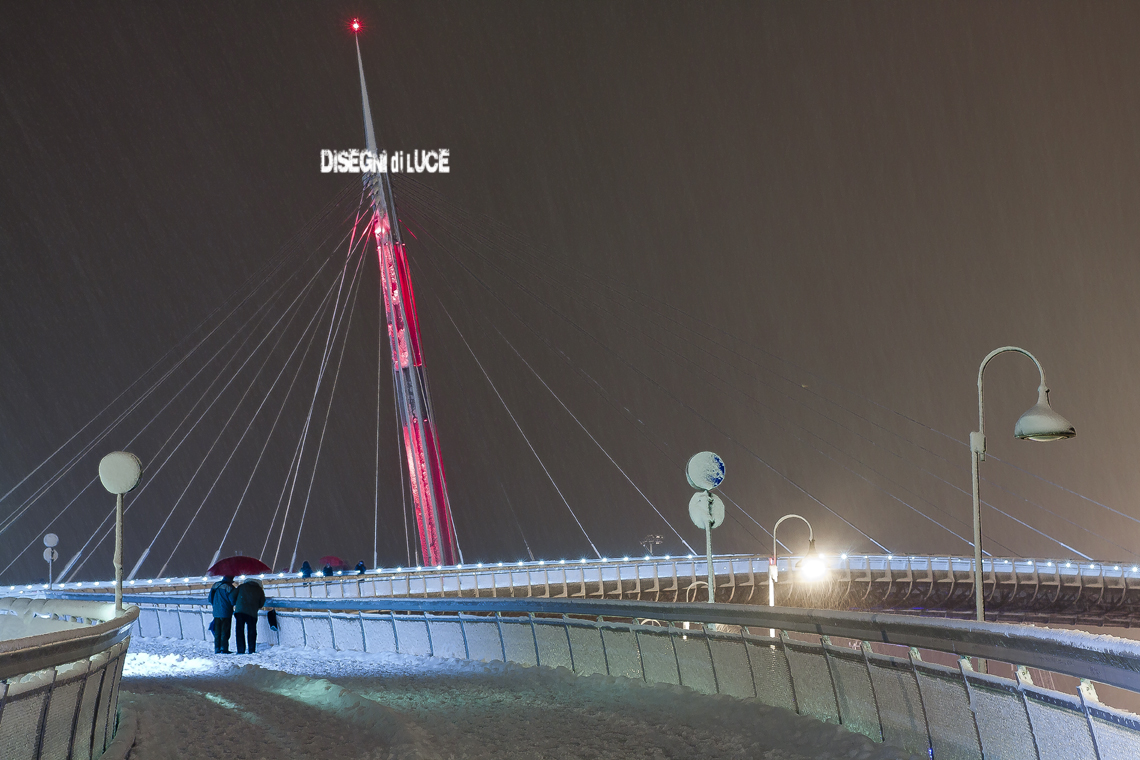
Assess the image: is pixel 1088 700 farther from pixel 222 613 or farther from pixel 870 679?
pixel 222 613

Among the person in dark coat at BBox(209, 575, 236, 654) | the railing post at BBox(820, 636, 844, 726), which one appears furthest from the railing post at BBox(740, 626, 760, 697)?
the person in dark coat at BBox(209, 575, 236, 654)

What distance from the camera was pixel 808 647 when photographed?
375 inches

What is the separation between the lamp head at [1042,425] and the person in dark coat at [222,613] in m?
12.6

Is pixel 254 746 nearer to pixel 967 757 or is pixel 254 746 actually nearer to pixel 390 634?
pixel 967 757

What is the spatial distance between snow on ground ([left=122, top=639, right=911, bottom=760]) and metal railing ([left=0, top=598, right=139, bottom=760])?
754 mm

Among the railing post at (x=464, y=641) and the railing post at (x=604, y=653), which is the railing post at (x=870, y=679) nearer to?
the railing post at (x=604, y=653)

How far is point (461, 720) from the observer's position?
1060 centimetres

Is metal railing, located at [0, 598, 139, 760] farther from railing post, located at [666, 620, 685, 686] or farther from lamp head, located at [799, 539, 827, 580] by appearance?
lamp head, located at [799, 539, 827, 580]

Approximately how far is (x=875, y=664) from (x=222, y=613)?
46.6 feet

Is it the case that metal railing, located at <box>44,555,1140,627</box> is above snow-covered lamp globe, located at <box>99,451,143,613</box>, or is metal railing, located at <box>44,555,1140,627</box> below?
below

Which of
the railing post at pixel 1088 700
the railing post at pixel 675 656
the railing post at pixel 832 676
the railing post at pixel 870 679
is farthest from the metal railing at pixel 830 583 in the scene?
the railing post at pixel 1088 700

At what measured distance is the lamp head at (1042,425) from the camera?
14.8 m

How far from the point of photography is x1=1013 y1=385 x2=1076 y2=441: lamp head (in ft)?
48.5

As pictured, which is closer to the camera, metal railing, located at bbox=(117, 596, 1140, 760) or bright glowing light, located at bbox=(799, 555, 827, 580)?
metal railing, located at bbox=(117, 596, 1140, 760)
